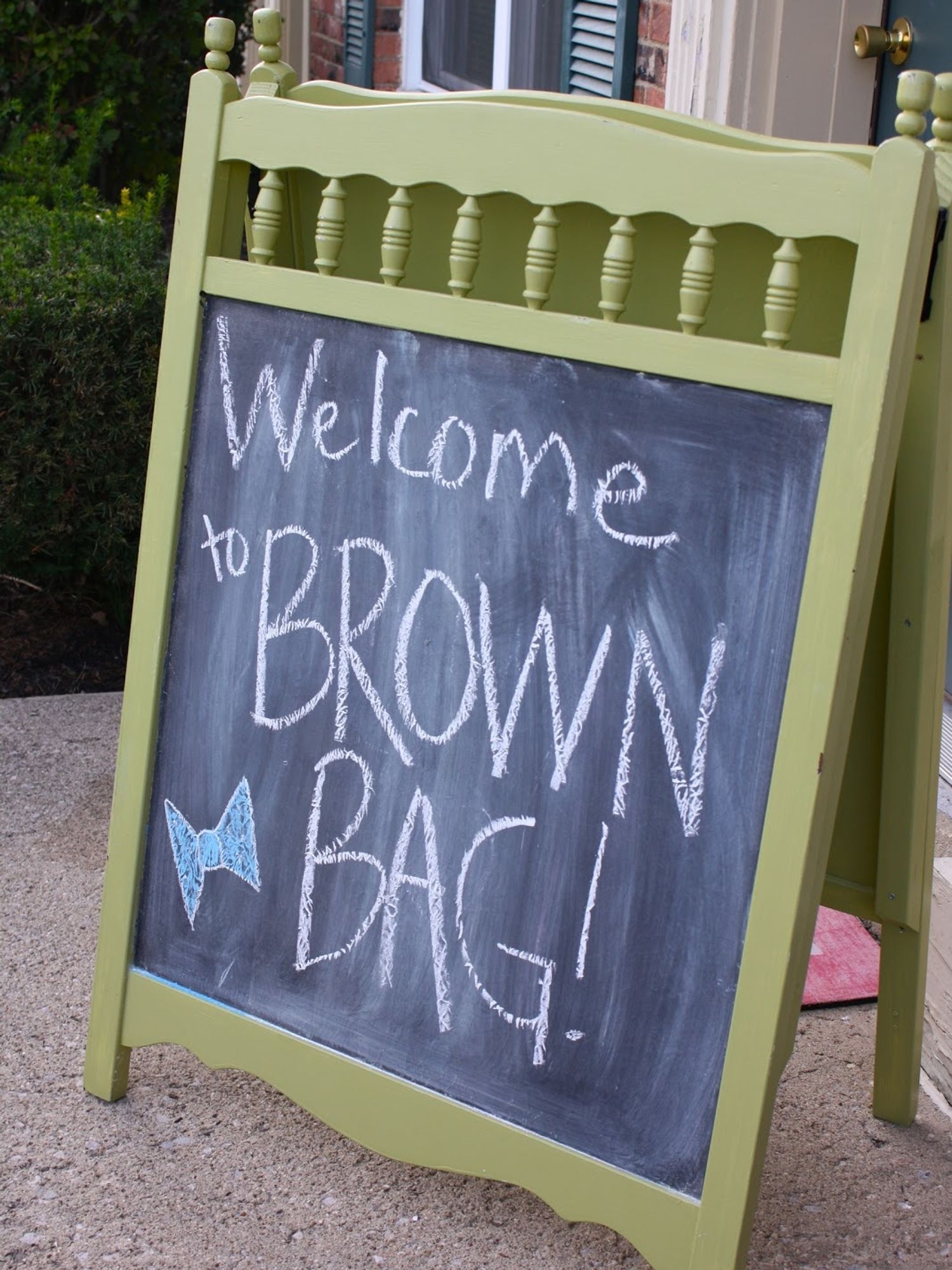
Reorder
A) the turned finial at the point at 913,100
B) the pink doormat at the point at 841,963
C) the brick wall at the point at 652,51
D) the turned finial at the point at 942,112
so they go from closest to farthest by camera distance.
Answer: the turned finial at the point at 913,100, the turned finial at the point at 942,112, the pink doormat at the point at 841,963, the brick wall at the point at 652,51

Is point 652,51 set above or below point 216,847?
above

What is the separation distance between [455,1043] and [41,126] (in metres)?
4.91

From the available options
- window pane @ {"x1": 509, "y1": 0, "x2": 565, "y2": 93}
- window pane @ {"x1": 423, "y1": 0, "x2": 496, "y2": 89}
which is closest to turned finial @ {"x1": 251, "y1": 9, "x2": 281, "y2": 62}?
window pane @ {"x1": 509, "y1": 0, "x2": 565, "y2": 93}

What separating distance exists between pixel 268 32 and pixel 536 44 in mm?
2669

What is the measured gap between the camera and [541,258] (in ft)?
5.57

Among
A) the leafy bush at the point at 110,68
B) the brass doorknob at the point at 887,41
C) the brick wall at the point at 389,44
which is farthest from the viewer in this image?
the brick wall at the point at 389,44

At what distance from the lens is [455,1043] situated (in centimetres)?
185

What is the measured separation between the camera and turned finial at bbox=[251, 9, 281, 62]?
6.50ft

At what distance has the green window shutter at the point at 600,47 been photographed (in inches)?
141

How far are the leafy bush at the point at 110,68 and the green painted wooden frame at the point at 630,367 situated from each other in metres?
3.76

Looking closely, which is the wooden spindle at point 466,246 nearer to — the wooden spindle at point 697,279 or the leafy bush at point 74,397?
the wooden spindle at point 697,279

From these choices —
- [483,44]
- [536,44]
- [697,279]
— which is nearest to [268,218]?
[697,279]

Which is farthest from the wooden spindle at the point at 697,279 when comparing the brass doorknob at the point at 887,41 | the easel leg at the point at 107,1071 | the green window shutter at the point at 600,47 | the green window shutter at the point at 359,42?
the green window shutter at the point at 359,42

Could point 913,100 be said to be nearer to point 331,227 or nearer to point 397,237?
point 397,237
